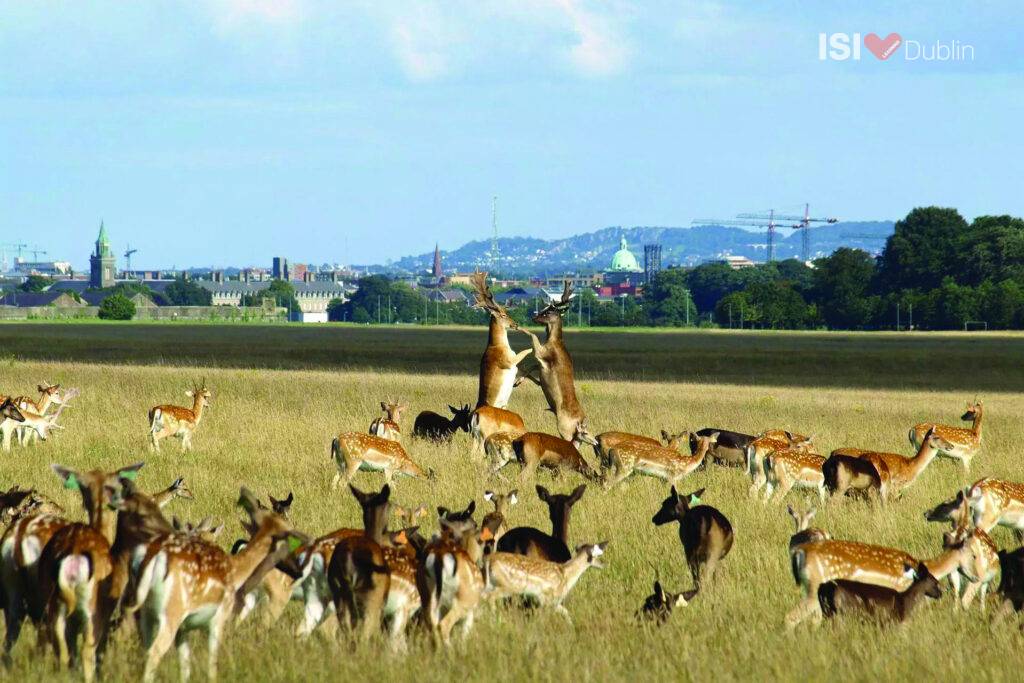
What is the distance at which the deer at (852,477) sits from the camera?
16938 mm

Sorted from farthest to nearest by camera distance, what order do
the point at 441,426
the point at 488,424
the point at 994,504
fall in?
the point at 441,426 < the point at 488,424 < the point at 994,504

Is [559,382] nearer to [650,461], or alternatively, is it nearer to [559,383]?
[559,383]

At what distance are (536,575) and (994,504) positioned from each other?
17.8 ft

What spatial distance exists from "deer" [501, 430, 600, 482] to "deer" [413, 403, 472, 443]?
3.99 m

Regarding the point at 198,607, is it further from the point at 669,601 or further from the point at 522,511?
the point at 522,511

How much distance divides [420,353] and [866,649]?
75.7 m

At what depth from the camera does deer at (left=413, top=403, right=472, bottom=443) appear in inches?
896

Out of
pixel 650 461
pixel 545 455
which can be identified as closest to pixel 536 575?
pixel 650 461

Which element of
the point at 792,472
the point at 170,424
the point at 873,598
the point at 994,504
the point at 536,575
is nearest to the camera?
the point at 873,598

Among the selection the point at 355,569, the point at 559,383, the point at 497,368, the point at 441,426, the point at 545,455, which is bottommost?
the point at 441,426

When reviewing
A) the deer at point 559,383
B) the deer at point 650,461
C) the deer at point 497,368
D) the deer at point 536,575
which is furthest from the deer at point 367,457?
the deer at point 497,368

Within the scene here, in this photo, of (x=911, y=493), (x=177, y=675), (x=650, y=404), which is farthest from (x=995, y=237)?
(x=177, y=675)

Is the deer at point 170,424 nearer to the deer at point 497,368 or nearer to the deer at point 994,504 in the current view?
the deer at point 497,368

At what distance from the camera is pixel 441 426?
76.2ft
